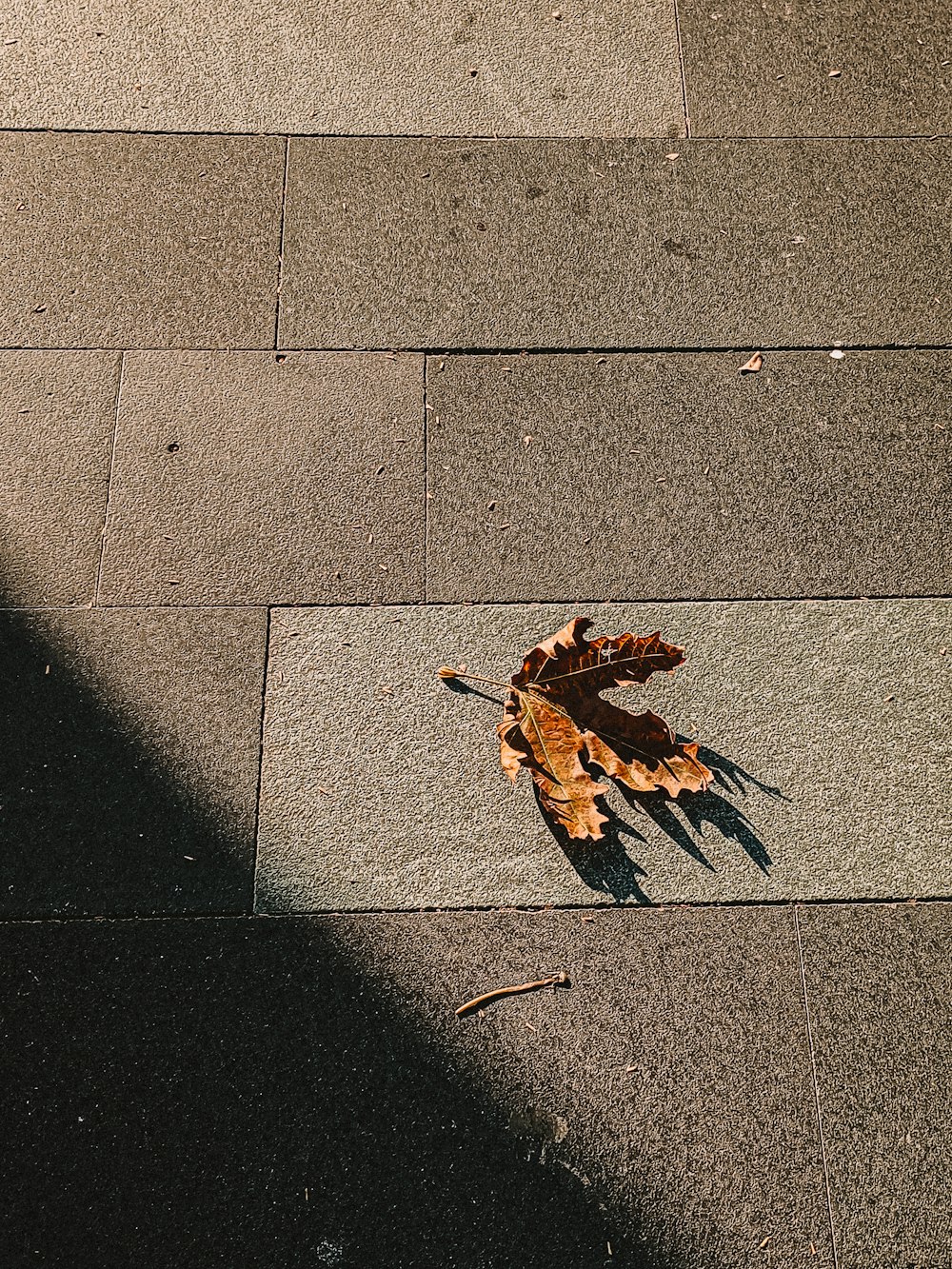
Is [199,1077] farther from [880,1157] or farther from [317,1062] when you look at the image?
[880,1157]

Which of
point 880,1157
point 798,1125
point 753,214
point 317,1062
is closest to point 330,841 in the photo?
point 317,1062

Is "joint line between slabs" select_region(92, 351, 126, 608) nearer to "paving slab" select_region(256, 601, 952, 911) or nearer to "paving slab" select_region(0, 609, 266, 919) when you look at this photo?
"paving slab" select_region(0, 609, 266, 919)

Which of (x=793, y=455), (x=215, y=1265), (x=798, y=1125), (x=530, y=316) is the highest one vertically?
(x=530, y=316)

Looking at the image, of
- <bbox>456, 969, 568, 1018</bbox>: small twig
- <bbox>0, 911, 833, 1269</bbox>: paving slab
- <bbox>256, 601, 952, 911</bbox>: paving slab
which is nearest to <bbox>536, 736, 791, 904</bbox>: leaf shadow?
<bbox>256, 601, 952, 911</bbox>: paving slab

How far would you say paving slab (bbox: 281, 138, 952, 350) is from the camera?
333cm

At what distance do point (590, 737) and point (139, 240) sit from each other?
2.23m

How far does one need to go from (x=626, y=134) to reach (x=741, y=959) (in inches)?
109

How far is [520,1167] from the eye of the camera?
242 cm

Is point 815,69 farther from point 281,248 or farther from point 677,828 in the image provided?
point 677,828

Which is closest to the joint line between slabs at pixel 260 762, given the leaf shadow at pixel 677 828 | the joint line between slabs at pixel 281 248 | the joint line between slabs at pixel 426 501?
the joint line between slabs at pixel 426 501

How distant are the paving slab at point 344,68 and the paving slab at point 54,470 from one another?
40.2 inches

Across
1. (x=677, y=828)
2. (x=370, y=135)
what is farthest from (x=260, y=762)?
(x=370, y=135)

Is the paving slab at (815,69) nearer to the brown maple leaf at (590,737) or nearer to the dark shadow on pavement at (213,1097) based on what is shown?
the brown maple leaf at (590,737)

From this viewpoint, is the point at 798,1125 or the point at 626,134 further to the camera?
the point at 626,134
